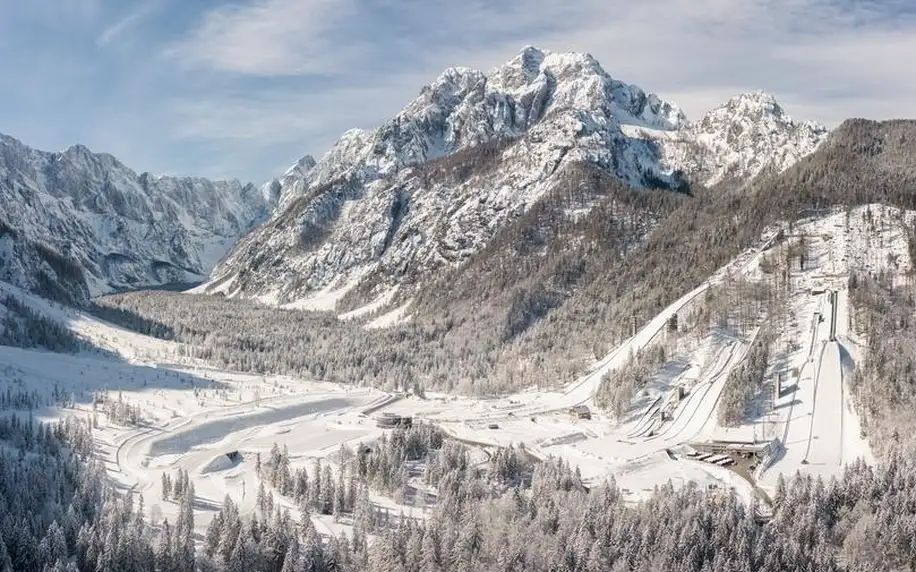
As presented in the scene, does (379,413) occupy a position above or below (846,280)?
below

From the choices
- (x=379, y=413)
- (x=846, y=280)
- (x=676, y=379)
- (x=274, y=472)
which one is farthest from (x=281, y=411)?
(x=846, y=280)

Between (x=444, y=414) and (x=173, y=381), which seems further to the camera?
(x=173, y=381)

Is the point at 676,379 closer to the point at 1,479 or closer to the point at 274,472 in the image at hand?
the point at 274,472

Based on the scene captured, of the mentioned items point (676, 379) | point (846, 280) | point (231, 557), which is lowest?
point (231, 557)

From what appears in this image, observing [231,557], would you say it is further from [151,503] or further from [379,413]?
[379,413]

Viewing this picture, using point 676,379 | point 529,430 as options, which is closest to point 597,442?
point 529,430

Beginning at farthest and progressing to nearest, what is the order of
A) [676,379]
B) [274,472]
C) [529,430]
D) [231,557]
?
[676,379], [529,430], [274,472], [231,557]

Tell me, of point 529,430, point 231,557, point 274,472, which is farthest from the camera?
point 529,430
